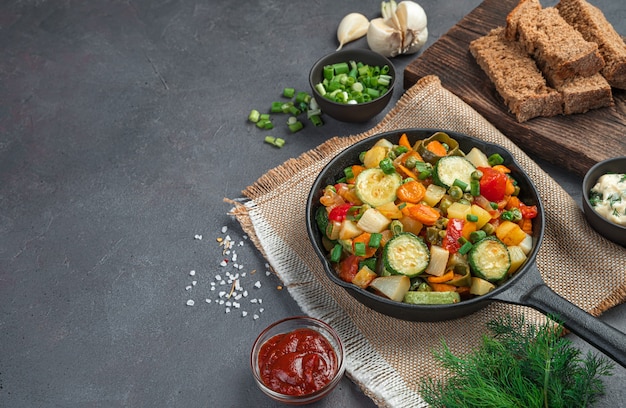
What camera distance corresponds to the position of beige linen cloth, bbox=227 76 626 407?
330 cm

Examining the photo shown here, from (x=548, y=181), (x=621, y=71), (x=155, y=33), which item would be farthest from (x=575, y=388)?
(x=155, y=33)

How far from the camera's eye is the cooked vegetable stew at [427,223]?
3125mm

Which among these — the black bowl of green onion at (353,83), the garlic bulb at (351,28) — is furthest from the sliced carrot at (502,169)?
the garlic bulb at (351,28)

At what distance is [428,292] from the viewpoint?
3082mm

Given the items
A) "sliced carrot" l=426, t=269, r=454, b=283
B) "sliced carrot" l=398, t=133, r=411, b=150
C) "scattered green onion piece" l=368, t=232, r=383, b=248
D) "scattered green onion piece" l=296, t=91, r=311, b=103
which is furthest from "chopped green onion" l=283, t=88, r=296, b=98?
"sliced carrot" l=426, t=269, r=454, b=283

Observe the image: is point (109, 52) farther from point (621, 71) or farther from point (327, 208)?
point (621, 71)

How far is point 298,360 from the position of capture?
10.4 feet

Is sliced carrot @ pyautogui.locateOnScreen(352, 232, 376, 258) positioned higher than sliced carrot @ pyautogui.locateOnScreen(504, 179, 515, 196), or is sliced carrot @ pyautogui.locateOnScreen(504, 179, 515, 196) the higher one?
sliced carrot @ pyautogui.locateOnScreen(504, 179, 515, 196)

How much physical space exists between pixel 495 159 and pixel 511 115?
0.83 metres

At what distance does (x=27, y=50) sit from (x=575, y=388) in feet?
16.6

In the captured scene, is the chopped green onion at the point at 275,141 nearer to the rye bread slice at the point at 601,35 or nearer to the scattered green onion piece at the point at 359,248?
the scattered green onion piece at the point at 359,248

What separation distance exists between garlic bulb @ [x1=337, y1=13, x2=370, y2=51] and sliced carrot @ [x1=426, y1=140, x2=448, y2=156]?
179cm

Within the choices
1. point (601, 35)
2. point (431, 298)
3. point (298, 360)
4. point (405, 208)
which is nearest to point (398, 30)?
point (601, 35)

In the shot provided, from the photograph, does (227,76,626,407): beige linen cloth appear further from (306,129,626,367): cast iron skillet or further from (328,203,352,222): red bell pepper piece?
(328,203,352,222): red bell pepper piece
